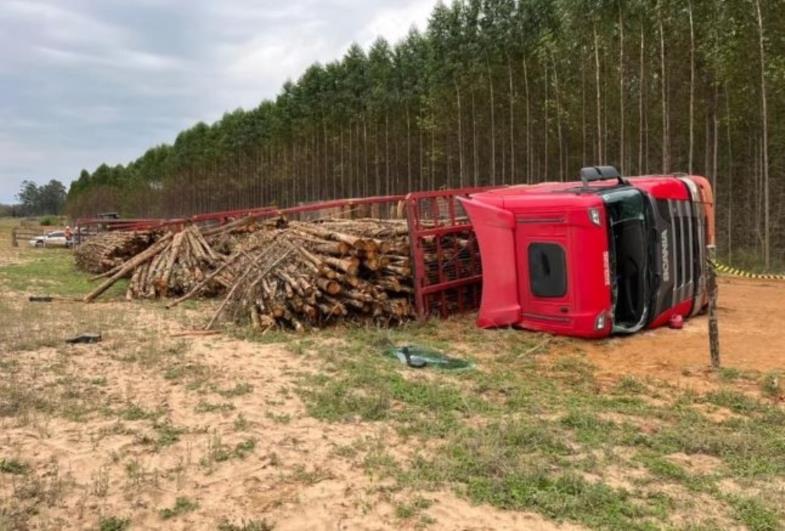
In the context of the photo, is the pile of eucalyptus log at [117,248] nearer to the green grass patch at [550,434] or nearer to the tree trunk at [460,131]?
the green grass patch at [550,434]

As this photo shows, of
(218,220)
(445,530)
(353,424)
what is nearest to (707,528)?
(445,530)

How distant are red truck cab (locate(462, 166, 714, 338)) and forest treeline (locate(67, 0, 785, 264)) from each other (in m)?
11.3

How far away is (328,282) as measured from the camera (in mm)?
9852

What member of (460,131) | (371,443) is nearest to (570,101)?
(460,131)

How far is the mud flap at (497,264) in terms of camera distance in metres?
9.16

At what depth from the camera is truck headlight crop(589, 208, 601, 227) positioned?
326 inches

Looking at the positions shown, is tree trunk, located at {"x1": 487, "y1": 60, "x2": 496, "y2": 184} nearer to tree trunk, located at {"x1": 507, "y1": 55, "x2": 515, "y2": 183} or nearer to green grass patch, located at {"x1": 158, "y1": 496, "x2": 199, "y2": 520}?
tree trunk, located at {"x1": 507, "y1": 55, "x2": 515, "y2": 183}

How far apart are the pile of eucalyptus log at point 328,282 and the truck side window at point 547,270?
2.28 m

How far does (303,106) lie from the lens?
46.4 metres

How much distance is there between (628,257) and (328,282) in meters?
4.42

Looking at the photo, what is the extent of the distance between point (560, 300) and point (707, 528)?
17.4 feet

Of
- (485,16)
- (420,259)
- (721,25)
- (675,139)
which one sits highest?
(485,16)

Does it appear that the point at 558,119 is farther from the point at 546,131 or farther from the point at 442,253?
the point at 442,253

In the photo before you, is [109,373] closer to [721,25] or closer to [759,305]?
[759,305]
